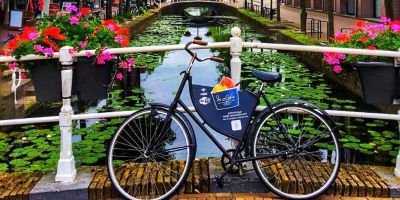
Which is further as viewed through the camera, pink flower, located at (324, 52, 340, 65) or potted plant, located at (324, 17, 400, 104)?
pink flower, located at (324, 52, 340, 65)

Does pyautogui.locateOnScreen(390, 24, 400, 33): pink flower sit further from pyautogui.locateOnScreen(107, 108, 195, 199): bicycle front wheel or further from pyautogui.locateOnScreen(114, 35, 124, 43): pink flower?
pyautogui.locateOnScreen(114, 35, 124, 43): pink flower

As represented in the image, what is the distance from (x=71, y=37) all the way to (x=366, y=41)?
3111mm

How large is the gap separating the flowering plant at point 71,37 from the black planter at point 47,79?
0.43ft

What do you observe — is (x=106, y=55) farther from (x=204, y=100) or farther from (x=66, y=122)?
(x=204, y=100)

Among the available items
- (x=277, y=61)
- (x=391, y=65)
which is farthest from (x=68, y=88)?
(x=277, y=61)

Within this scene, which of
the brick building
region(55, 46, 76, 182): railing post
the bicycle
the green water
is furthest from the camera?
the brick building

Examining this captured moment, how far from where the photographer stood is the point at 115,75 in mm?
5508

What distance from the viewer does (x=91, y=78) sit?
4.82 meters

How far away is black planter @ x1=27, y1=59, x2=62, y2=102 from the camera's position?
485 cm

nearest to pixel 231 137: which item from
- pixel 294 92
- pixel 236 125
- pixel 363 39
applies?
pixel 236 125

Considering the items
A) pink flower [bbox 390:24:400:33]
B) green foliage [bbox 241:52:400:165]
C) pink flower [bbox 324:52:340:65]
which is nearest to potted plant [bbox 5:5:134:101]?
green foliage [bbox 241:52:400:165]

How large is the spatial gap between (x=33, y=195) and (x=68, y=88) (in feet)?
3.21

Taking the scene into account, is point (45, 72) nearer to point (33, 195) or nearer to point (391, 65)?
point (33, 195)

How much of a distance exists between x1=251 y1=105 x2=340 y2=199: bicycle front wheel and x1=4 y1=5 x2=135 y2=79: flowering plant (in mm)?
1644
